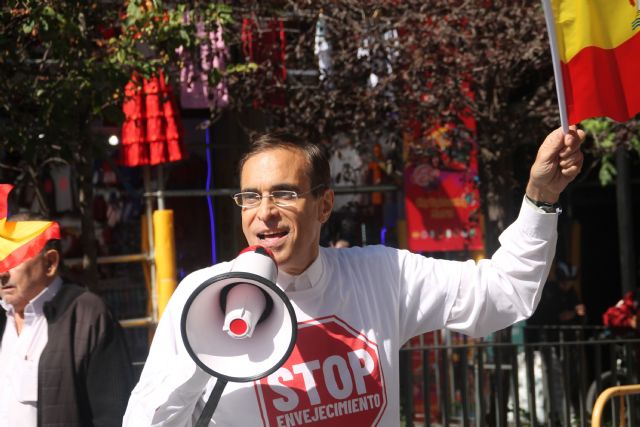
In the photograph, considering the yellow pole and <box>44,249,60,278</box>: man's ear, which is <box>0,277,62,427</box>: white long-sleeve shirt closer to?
<box>44,249,60,278</box>: man's ear

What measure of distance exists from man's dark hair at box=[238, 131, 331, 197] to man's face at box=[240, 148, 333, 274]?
0.01m

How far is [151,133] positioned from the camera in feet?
33.3

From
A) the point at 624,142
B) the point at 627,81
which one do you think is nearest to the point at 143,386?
the point at 627,81

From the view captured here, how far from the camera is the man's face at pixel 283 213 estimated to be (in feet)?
10.8

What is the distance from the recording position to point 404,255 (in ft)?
11.8

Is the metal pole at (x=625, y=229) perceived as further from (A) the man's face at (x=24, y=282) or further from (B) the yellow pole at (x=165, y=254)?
(A) the man's face at (x=24, y=282)

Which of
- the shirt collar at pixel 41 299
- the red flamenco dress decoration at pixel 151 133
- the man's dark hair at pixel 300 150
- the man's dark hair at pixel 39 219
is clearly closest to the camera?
the man's dark hair at pixel 300 150

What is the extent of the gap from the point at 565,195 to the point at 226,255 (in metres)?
6.55

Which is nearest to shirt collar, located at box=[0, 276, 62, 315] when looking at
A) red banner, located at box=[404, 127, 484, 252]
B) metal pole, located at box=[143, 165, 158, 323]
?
metal pole, located at box=[143, 165, 158, 323]

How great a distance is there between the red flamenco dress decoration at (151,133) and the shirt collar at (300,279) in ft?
21.7

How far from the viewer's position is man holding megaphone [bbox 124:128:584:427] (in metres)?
3.07

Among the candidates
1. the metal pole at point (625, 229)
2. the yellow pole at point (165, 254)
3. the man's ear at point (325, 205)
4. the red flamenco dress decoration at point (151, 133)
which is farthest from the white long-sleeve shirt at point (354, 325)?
the metal pole at point (625, 229)

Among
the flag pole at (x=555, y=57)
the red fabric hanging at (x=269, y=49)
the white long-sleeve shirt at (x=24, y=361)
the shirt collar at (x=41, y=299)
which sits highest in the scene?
the red fabric hanging at (x=269, y=49)

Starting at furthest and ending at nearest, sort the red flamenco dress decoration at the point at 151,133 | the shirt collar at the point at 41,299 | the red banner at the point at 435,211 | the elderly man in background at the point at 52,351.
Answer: the red banner at the point at 435,211 < the red flamenco dress decoration at the point at 151,133 < the shirt collar at the point at 41,299 < the elderly man in background at the point at 52,351
